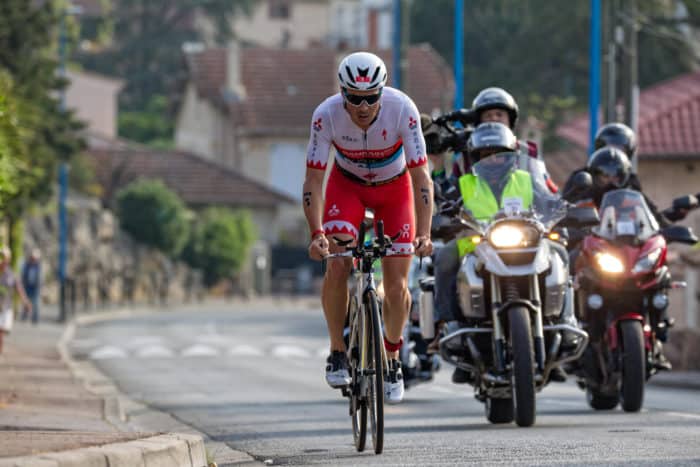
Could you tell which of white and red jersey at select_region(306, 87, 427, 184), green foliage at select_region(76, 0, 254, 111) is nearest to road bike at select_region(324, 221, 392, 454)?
white and red jersey at select_region(306, 87, 427, 184)

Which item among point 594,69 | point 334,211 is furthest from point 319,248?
point 594,69

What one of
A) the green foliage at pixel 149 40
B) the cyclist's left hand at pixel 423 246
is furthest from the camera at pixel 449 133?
the green foliage at pixel 149 40

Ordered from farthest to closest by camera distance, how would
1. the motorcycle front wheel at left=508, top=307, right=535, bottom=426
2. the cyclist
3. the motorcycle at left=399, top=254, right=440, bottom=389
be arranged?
1. the motorcycle at left=399, top=254, right=440, bottom=389
2. the motorcycle front wheel at left=508, top=307, right=535, bottom=426
3. the cyclist

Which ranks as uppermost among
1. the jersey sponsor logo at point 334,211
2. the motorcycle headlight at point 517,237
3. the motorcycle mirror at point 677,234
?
the motorcycle mirror at point 677,234

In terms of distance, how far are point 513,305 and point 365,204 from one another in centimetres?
174

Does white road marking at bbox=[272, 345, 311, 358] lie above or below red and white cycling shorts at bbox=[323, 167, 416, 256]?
below

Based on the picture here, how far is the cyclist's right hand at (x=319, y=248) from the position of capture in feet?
33.6

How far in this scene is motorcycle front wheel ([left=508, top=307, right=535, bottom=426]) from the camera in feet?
39.1

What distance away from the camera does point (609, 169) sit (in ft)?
48.4

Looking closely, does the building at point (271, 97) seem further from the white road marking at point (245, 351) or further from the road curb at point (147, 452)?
the road curb at point (147, 452)

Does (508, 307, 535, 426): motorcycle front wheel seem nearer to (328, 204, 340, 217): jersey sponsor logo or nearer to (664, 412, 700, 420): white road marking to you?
(664, 412, 700, 420): white road marking

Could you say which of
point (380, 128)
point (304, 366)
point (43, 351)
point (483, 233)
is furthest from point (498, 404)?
point (43, 351)

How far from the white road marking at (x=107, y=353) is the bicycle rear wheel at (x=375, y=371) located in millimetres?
19439

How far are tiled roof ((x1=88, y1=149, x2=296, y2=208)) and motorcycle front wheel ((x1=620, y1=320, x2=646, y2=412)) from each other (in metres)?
59.1
